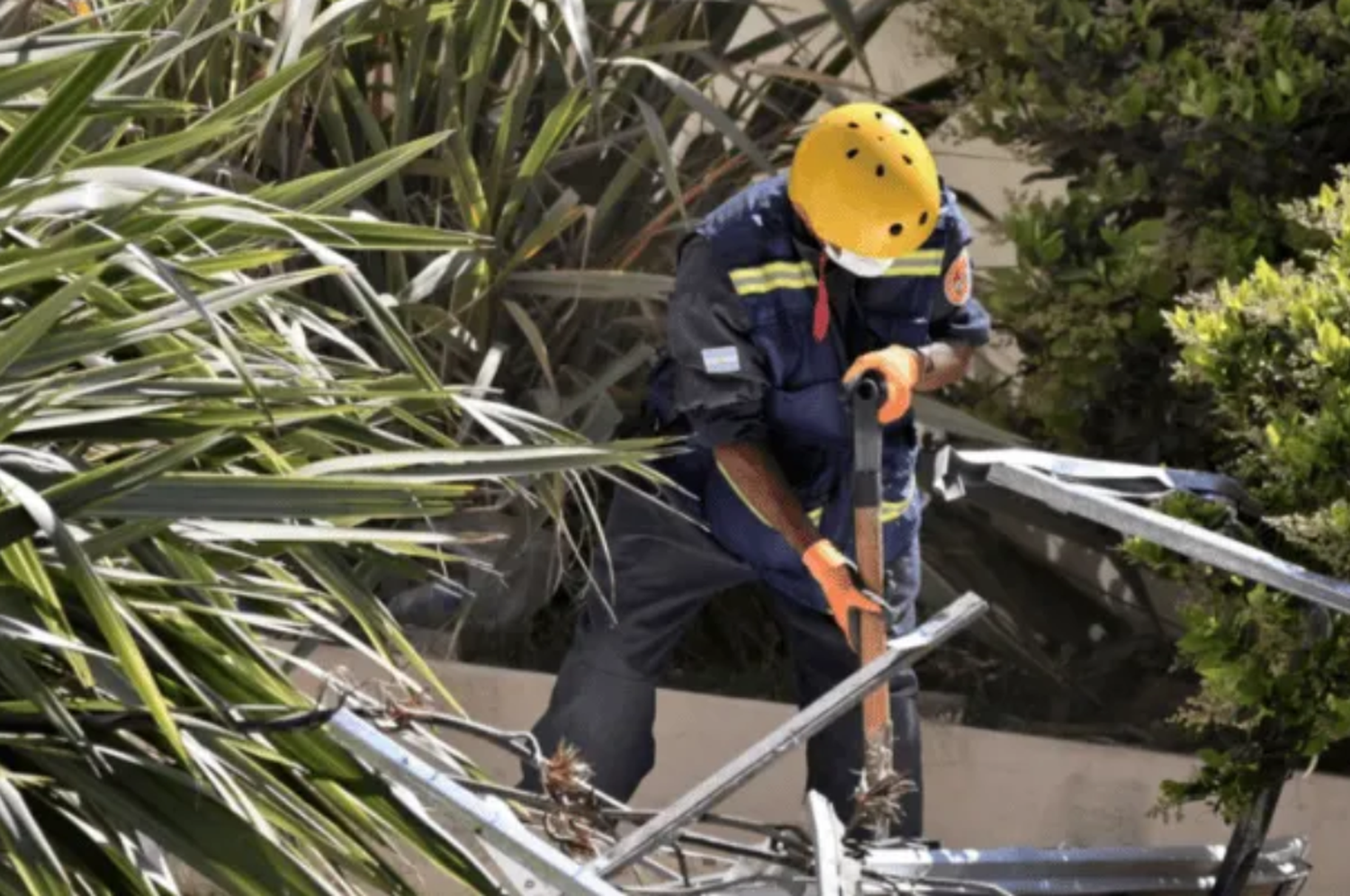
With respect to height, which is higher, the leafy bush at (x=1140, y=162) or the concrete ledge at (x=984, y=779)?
the leafy bush at (x=1140, y=162)

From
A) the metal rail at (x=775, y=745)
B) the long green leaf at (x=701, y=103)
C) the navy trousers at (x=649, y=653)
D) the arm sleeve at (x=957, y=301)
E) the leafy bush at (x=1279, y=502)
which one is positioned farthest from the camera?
the long green leaf at (x=701, y=103)

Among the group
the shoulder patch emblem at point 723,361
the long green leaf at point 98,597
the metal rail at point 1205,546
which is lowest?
the metal rail at point 1205,546

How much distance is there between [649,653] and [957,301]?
0.78m

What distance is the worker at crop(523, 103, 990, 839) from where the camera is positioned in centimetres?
430

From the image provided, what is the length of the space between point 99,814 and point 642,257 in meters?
2.61

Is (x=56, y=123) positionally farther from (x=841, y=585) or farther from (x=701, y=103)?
(x=701, y=103)

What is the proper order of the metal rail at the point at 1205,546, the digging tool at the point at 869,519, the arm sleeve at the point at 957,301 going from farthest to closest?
1. the arm sleeve at the point at 957,301
2. the digging tool at the point at 869,519
3. the metal rail at the point at 1205,546

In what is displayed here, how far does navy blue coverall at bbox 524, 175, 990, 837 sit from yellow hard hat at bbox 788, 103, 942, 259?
13 centimetres

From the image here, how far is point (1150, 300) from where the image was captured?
546 centimetres

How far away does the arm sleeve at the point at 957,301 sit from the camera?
4496 mm

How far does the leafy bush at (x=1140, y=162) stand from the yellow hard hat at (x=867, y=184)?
1131 mm

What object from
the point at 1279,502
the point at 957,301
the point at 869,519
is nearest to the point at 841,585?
the point at 869,519

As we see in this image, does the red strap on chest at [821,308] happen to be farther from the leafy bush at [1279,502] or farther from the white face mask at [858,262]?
the leafy bush at [1279,502]

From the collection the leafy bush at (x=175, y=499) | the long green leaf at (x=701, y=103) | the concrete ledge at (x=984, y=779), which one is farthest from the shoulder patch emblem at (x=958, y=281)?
the concrete ledge at (x=984, y=779)
